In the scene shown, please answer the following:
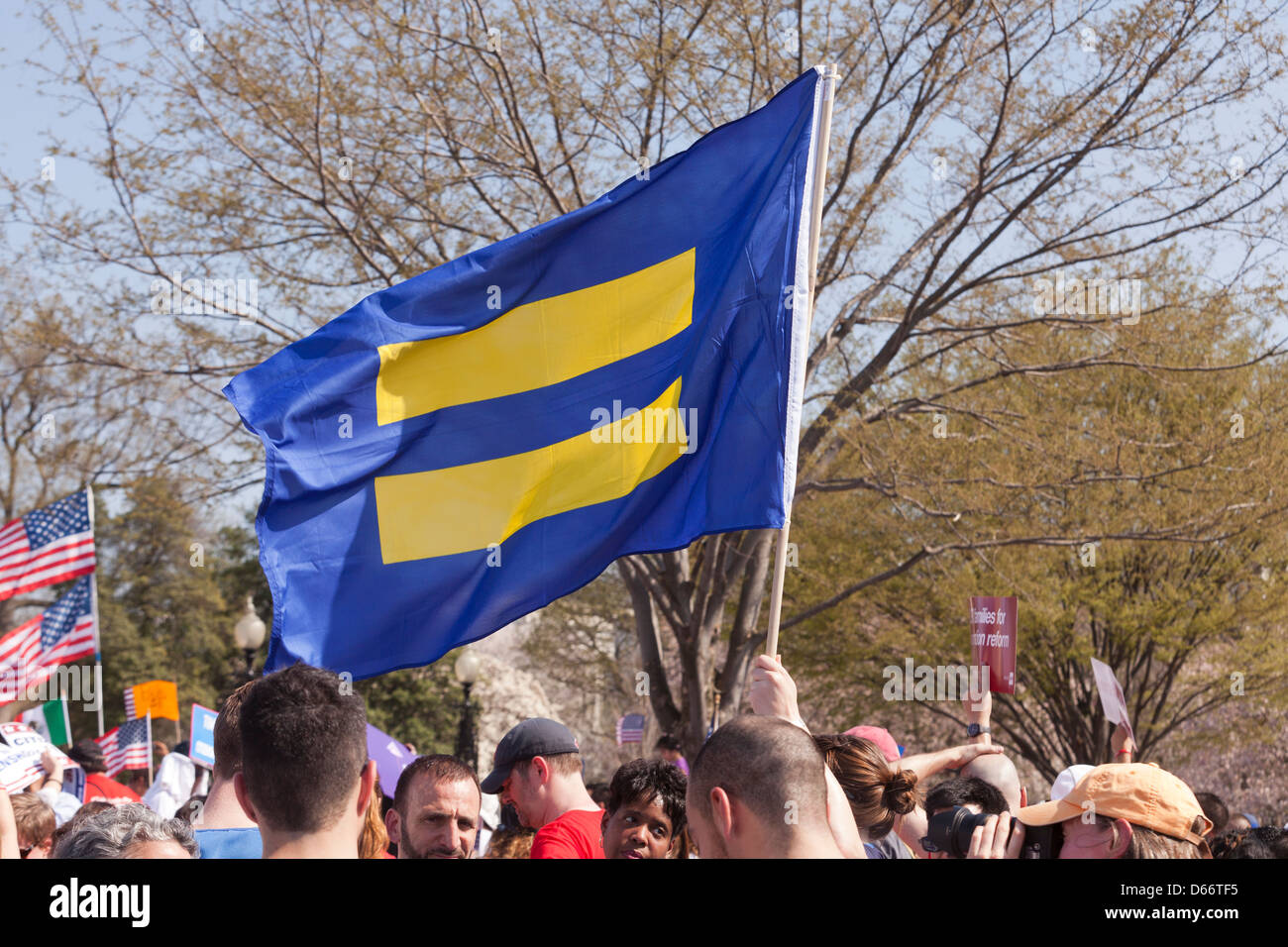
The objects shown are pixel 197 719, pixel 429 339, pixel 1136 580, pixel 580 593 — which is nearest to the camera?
pixel 429 339

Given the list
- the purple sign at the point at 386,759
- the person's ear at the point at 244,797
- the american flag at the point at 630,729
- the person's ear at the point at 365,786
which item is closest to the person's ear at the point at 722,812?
the person's ear at the point at 365,786

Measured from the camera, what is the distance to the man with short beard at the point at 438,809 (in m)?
4.71

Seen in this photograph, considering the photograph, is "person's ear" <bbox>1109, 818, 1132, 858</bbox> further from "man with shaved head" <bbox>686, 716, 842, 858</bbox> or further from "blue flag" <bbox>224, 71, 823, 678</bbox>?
"blue flag" <bbox>224, 71, 823, 678</bbox>

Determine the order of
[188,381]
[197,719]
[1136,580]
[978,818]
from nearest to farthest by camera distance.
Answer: [978,818], [197,719], [188,381], [1136,580]

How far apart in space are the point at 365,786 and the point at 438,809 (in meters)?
1.81

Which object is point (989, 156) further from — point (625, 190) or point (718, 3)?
point (625, 190)

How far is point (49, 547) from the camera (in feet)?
45.5

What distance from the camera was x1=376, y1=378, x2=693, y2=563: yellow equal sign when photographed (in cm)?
569

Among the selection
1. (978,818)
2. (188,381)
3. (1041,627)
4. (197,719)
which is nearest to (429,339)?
(978,818)

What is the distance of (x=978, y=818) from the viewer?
160 inches

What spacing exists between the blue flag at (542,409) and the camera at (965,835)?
1455mm

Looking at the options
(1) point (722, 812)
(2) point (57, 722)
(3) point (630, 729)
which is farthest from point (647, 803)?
(3) point (630, 729)

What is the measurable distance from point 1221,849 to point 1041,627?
1683cm

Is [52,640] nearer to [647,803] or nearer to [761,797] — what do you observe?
[647,803]
